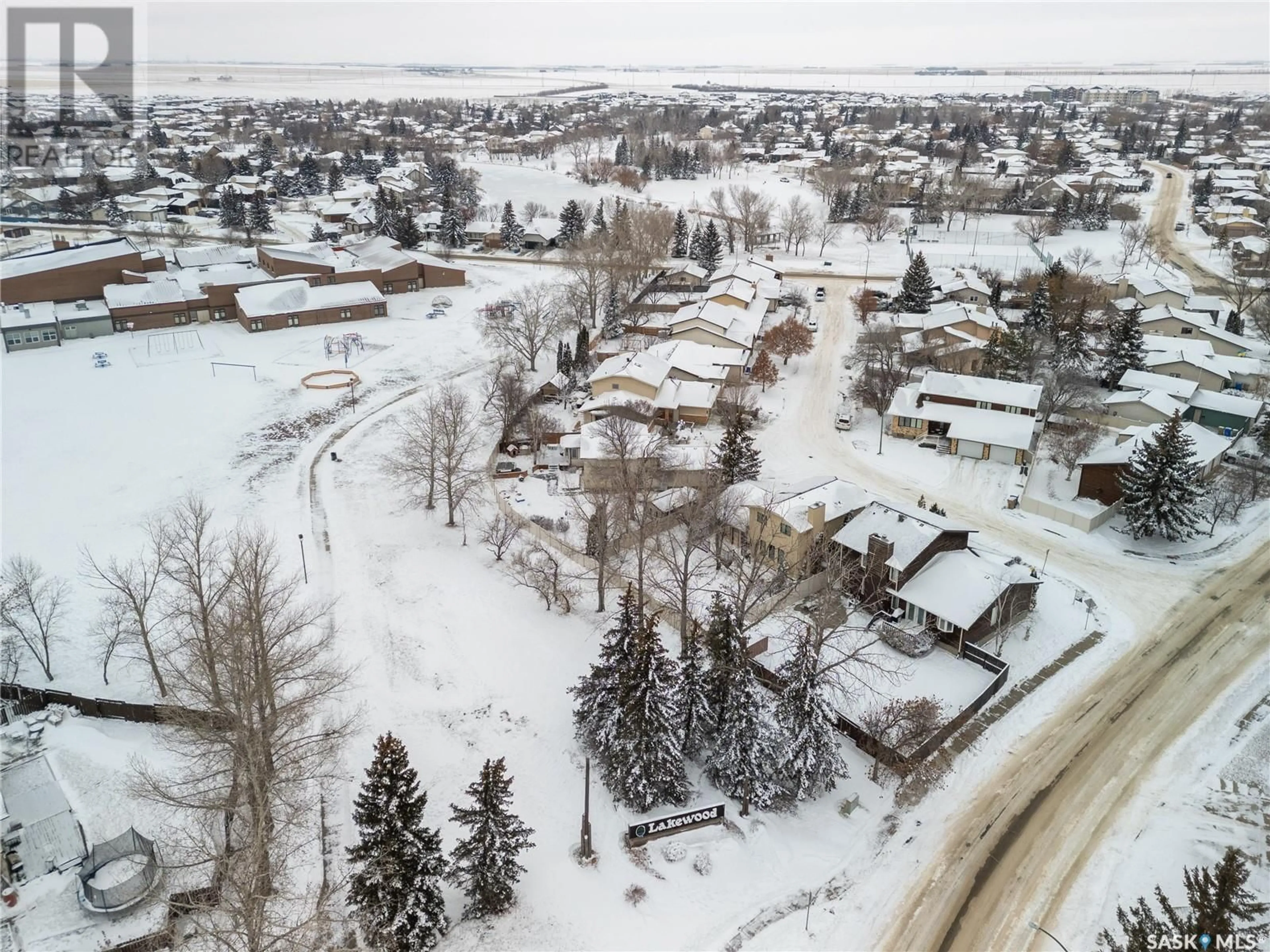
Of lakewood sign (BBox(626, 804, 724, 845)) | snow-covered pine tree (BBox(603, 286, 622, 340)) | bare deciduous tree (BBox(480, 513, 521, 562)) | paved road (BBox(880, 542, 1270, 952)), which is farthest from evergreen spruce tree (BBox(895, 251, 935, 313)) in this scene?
lakewood sign (BBox(626, 804, 724, 845))

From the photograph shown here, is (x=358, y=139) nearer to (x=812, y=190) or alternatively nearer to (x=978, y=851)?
(x=812, y=190)

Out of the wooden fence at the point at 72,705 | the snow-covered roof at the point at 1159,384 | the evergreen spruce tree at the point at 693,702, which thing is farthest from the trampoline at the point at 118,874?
the snow-covered roof at the point at 1159,384

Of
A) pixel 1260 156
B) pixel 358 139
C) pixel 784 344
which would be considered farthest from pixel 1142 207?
pixel 358 139

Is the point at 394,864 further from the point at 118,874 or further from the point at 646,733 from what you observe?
the point at 646,733

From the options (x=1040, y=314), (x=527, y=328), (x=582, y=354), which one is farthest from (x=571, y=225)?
(x=1040, y=314)

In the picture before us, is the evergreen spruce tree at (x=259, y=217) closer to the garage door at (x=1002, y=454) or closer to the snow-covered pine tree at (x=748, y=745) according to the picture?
Result: the garage door at (x=1002, y=454)
